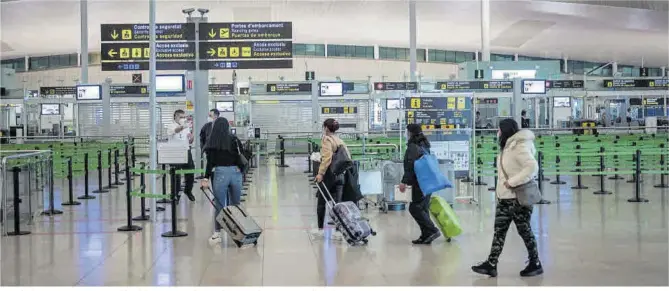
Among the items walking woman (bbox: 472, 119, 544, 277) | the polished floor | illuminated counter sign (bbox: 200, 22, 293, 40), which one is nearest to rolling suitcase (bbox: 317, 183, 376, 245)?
the polished floor

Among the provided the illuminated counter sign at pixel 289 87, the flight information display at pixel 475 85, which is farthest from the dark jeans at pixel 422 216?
the illuminated counter sign at pixel 289 87

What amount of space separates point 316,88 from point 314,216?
1858 centimetres

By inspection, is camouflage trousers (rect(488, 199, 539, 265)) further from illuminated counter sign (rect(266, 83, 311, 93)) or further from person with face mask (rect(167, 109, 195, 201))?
illuminated counter sign (rect(266, 83, 311, 93))

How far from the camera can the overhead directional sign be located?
14663 mm

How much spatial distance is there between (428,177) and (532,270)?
204 cm

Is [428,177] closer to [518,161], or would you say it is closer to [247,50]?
[518,161]

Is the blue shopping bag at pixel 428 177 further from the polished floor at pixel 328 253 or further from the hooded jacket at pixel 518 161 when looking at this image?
the hooded jacket at pixel 518 161

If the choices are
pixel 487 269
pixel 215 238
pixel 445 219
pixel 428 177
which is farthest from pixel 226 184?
pixel 487 269

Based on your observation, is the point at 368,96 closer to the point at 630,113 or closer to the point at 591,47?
the point at 630,113

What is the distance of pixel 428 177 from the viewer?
9.07 metres

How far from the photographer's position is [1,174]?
10484 mm

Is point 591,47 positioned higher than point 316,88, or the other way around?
point 591,47
